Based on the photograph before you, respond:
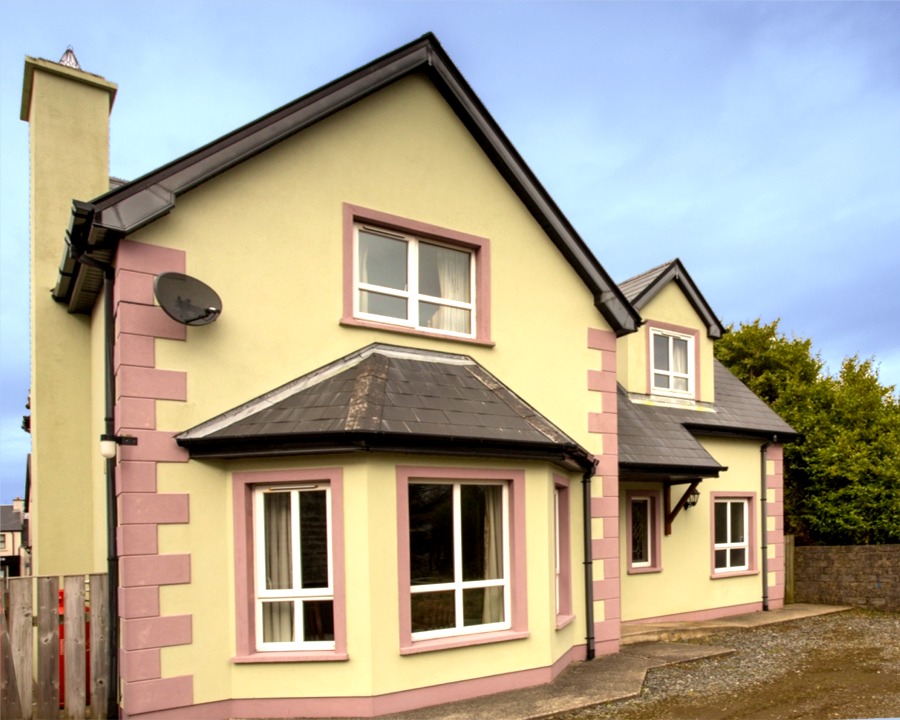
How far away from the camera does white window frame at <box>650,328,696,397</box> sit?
584 inches

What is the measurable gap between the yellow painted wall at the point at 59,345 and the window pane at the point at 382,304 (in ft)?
12.7

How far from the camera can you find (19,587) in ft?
25.2

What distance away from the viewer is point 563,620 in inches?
387

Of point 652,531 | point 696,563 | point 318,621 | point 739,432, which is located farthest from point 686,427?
point 318,621

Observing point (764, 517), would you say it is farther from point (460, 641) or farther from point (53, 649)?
point (53, 649)

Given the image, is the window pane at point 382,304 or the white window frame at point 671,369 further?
the white window frame at point 671,369

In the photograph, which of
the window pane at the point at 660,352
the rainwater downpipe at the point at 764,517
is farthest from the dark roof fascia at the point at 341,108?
the rainwater downpipe at the point at 764,517

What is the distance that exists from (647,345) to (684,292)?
60.5 inches

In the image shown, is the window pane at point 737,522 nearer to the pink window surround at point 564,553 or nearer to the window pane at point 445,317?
the pink window surround at point 564,553

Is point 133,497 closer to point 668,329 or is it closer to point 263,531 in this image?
point 263,531

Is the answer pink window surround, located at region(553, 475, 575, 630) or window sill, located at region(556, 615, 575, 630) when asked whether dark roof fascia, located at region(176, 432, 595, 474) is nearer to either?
pink window surround, located at region(553, 475, 575, 630)

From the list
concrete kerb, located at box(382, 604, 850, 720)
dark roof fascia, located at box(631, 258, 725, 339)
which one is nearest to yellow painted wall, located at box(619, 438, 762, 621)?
concrete kerb, located at box(382, 604, 850, 720)

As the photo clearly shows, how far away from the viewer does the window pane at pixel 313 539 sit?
7.98m

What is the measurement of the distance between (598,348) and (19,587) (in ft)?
25.1
